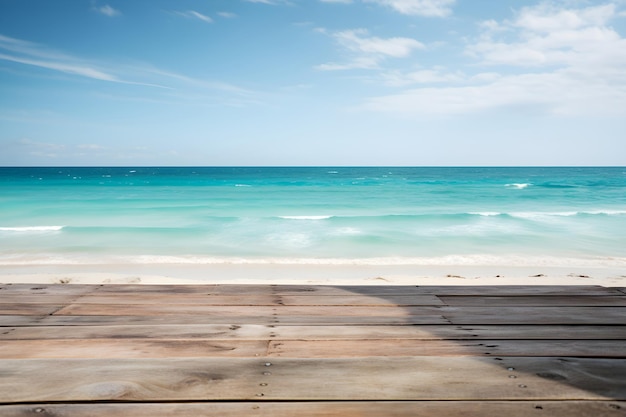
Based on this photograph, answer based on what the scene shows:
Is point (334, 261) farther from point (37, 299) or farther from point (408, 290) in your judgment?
point (37, 299)

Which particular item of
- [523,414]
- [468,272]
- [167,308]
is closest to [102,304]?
[167,308]

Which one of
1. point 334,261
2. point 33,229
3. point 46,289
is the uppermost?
point 46,289

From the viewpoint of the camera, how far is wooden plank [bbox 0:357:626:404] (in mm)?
1553

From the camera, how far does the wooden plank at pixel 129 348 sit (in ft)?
6.17

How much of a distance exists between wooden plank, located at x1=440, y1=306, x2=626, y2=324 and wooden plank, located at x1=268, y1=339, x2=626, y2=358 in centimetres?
28

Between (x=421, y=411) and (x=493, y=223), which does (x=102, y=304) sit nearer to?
(x=421, y=411)

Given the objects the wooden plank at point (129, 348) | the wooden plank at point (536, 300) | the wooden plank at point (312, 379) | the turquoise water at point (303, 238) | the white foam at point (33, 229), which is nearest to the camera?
the wooden plank at point (312, 379)

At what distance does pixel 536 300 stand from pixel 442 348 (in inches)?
43.0

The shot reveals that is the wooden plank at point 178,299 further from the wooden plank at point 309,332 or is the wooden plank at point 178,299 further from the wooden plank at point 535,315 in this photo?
the wooden plank at point 535,315

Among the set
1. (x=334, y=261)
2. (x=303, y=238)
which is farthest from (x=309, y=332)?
(x=303, y=238)

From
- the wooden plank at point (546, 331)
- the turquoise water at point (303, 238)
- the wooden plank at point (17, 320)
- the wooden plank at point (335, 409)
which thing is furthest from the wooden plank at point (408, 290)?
the turquoise water at point (303, 238)

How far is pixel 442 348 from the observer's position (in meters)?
1.98

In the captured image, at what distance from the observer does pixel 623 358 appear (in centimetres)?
186

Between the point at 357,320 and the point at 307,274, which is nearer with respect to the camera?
the point at 357,320
